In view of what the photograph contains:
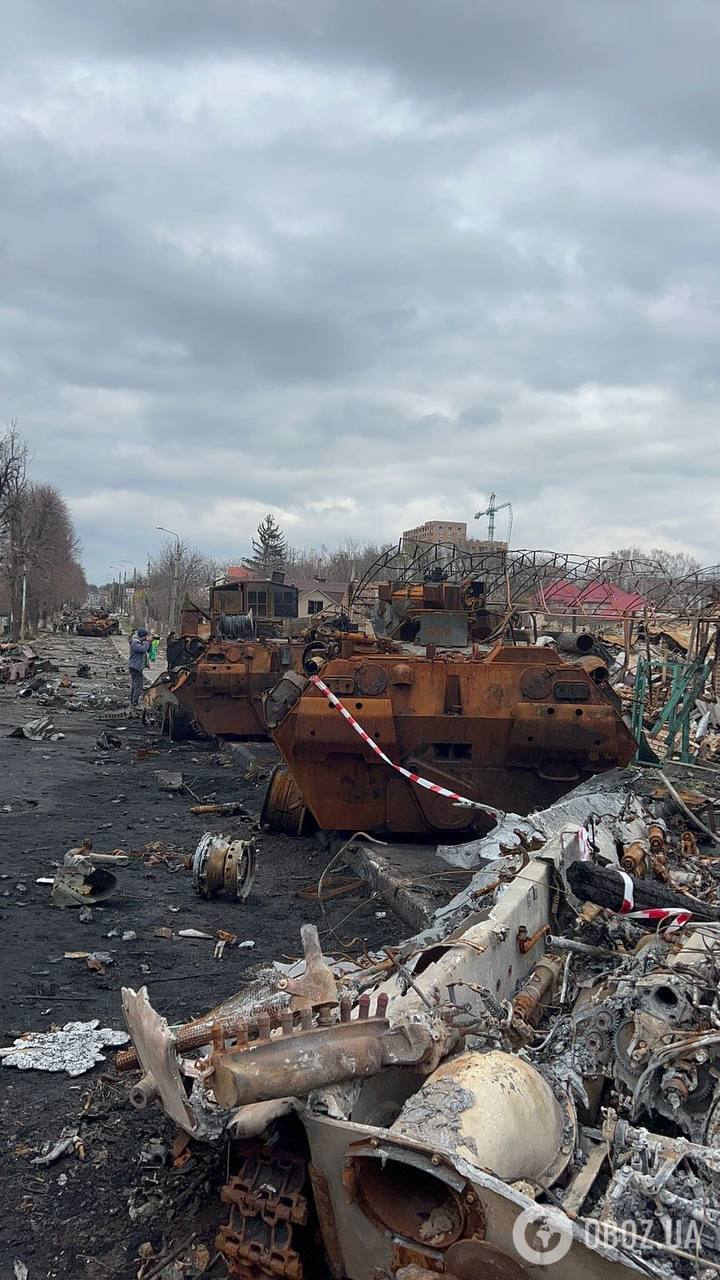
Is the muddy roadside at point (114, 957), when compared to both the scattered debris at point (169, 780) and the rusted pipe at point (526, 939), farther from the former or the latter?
the rusted pipe at point (526, 939)

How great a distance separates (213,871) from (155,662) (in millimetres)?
33014

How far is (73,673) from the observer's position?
28.3 meters

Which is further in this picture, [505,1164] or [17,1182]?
[17,1182]

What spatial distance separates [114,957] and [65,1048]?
1286mm

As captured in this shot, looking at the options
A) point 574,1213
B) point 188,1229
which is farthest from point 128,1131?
point 574,1213

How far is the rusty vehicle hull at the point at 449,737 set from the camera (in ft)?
24.1

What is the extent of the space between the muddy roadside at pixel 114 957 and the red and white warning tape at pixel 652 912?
2094 millimetres

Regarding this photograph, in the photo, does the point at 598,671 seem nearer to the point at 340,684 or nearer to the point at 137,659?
the point at 340,684

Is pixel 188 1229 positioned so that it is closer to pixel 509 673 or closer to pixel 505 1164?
pixel 505 1164

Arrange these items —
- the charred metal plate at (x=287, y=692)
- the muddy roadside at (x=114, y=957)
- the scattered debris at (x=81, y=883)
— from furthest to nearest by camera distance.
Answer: the charred metal plate at (x=287, y=692) < the scattered debris at (x=81, y=883) < the muddy roadside at (x=114, y=957)

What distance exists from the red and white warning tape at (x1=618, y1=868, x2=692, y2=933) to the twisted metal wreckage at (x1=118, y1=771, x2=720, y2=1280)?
0.25 metres

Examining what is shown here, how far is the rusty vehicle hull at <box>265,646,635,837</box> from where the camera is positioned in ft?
24.1

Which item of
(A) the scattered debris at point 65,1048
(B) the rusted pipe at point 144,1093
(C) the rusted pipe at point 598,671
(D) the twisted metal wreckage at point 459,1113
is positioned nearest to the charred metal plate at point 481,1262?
(D) the twisted metal wreckage at point 459,1113

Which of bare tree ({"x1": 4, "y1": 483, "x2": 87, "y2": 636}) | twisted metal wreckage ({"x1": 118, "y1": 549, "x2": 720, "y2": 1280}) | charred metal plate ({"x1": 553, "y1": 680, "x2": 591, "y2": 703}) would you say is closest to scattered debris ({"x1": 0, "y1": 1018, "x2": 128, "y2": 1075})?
twisted metal wreckage ({"x1": 118, "y1": 549, "x2": 720, "y2": 1280})
